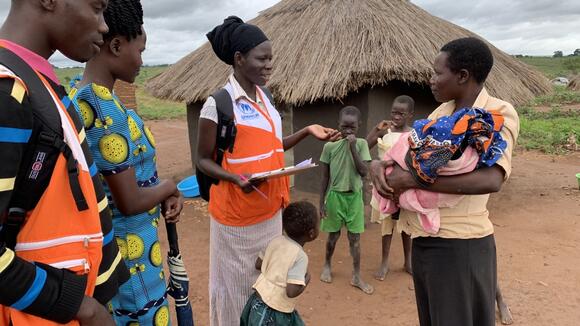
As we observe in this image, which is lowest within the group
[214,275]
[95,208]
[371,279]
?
[371,279]

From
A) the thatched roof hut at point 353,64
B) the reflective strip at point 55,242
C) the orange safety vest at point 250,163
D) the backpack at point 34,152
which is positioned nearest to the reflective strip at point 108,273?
the reflective strip at point 55,242

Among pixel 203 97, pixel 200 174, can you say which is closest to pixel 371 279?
pixel 200 174

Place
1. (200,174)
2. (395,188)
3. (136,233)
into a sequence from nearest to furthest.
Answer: (136,233) → (395,188) → (200,174)

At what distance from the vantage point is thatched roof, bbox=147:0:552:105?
196 inches

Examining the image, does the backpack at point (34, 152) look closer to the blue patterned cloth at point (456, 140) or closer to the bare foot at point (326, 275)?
the blue patterned cloth at point (456, 140)

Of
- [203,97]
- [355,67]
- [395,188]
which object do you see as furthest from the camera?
[203,97]

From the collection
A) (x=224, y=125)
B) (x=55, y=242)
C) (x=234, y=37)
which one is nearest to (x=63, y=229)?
(x=55, y=242)

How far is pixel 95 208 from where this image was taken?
95 cm

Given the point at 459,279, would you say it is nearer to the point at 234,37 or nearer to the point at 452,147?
the point at 452,147

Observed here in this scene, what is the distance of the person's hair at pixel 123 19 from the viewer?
Result: 1.34 metres

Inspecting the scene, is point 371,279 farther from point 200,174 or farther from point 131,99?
point 131,99

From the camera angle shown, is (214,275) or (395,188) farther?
(214,275)

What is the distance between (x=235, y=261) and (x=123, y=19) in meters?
1.34

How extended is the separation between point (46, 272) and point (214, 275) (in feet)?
4.84
